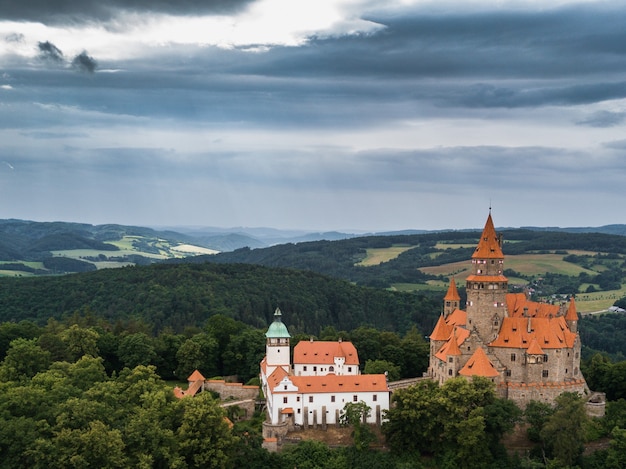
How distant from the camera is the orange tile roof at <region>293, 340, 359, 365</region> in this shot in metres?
92.6

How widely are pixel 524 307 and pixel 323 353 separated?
26285 millimetres

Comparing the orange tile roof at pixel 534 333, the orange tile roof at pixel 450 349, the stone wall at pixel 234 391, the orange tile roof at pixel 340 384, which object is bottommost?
the stone wall at pixel 234 391

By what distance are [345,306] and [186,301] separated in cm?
4789

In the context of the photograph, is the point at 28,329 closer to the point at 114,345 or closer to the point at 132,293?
the point at 114,345

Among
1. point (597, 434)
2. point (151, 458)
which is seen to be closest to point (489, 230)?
point (597, 434)

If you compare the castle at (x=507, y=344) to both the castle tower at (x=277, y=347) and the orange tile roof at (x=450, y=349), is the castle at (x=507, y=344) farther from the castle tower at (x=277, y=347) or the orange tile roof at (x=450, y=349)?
the castle tower at (x=277, y=347)

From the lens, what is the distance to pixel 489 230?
85.8 metres

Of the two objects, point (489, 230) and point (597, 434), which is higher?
point (489, 230)

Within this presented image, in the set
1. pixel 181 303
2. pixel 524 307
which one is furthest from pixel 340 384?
pixel 181 303

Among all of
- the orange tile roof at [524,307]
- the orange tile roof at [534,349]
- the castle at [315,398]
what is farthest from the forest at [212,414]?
the orange tile roof at [524,307]

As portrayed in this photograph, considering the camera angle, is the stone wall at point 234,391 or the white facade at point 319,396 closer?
the white facade at point 319,396

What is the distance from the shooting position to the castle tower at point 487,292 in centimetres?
8411

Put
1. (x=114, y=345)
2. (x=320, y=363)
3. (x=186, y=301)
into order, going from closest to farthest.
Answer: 1. (x=320, y=363)
2. (x=114, y=345)
3. (x=186, y=301)

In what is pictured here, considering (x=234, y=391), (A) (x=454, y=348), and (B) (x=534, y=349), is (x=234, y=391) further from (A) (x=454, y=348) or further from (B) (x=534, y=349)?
(B) (x=534, y=349)
